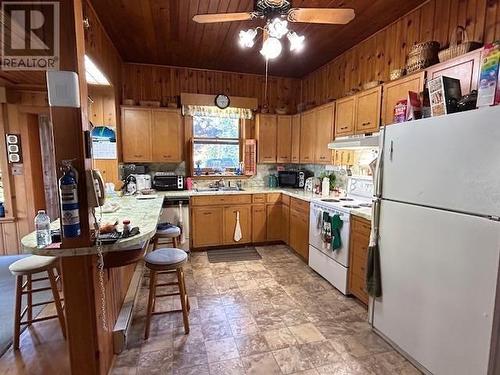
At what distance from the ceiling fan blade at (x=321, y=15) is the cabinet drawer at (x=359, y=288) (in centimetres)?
221

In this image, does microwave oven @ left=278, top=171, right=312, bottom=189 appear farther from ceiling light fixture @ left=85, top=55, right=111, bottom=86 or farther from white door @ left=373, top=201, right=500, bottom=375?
ceiling light fixture @ left=85, top=55, right=111, bottom=86

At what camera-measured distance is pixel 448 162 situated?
5.20ft

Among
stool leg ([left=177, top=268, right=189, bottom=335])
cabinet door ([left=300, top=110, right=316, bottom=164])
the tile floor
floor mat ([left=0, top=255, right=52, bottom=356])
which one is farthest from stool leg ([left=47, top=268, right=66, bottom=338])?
cabinet door ([left=300, top=110, right=316, bottom=164])

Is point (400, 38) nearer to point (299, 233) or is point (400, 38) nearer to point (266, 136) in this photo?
point (266, 136)

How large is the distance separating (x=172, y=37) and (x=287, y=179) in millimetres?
A: 2716

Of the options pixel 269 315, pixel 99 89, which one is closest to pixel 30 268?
pixel 269 315

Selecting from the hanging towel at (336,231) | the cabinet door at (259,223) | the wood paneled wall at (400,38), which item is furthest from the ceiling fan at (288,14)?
the cabinet door at (259,223)

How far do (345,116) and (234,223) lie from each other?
217 cm

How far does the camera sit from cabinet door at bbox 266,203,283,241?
4.30 m

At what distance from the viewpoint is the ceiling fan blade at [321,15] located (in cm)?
187

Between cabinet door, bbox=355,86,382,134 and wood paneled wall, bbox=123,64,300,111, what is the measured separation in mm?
2065

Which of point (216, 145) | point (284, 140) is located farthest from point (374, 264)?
point (216, 145)

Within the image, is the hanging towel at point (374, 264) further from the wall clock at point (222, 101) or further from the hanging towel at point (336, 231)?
the wall clock at point (222, 101)

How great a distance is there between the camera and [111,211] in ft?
7.73
